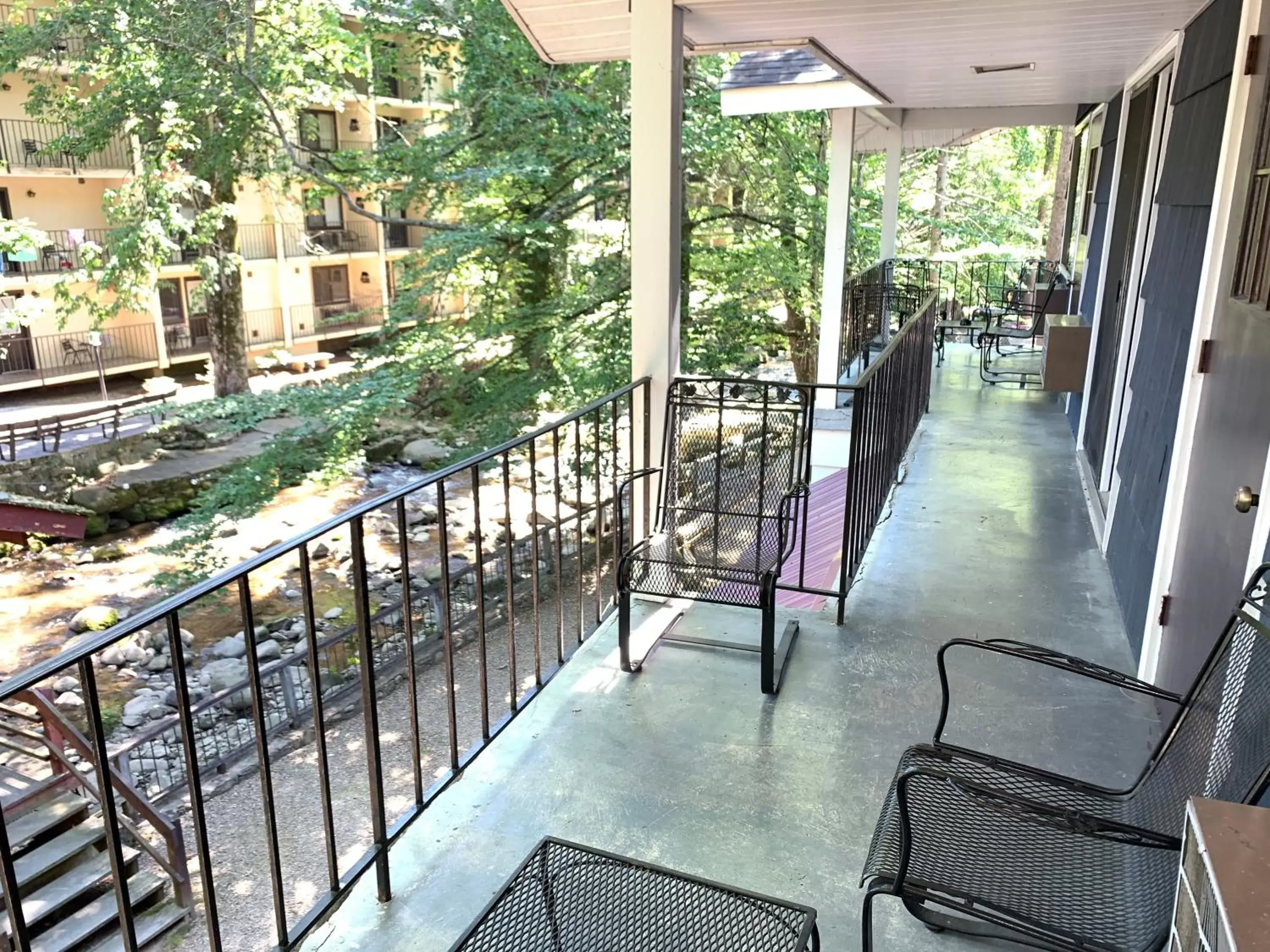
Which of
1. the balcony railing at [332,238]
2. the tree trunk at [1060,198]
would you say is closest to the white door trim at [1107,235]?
the tree trunk at [1060,198]

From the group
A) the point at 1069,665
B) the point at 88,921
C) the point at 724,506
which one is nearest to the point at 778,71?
the point at 724,506

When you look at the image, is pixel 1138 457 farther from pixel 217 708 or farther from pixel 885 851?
pixel 217 708

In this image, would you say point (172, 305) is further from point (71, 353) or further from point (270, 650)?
point (270, 650)

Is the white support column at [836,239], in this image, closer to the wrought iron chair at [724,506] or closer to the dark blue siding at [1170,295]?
the dark blue siding at [1170,295]

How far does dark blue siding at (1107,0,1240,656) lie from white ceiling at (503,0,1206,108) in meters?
0.39

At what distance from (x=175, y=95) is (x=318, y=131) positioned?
3284mm

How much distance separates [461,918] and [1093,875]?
130 centimetres

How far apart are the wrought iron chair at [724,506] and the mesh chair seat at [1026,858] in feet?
3.58

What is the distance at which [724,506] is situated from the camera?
11.0 ft

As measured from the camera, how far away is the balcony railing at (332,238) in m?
19.2

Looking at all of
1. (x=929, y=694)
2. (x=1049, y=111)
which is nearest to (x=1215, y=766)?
(x=929, y=694)

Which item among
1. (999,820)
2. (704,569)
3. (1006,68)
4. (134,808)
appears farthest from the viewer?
(134,808)

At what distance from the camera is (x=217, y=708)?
9.09 m

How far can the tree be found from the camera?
9.88 metres
